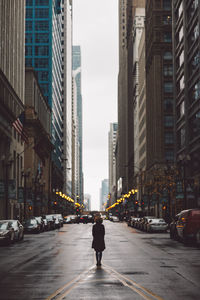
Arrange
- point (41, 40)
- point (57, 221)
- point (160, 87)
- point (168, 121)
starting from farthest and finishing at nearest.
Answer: point (41, 40), point (160, 87), point (168, 121), point (57, 221)

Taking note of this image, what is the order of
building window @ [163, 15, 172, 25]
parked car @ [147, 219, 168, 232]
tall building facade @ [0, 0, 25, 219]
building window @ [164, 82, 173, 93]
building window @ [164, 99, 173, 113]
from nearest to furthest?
1. parked car @ [147, 219, 168, 232]
2. tall building facade @ [0, 0, 25, 219]
3. building window @ [164, 99, 173, 113]
4. building window @ [164, 82, 173, 93]
5. building window @ [163, 15, 172, 25]

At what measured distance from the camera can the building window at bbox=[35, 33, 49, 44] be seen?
152 m

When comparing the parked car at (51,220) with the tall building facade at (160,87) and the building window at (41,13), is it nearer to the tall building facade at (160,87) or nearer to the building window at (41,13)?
the tall building facade at (160,87)

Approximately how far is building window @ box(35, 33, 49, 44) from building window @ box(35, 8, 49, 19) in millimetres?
4917

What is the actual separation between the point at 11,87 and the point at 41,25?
72904 millimetres

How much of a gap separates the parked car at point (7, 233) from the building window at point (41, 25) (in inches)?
4897

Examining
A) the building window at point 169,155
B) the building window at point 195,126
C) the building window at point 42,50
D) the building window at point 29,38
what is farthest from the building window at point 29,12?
the building window at point 195,126

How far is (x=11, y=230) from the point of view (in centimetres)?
3362

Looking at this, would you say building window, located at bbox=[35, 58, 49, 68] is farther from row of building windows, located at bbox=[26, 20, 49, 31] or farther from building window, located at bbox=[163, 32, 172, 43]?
building window, located at bbox=[163, 32, 172, 43]

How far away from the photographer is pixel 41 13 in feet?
500

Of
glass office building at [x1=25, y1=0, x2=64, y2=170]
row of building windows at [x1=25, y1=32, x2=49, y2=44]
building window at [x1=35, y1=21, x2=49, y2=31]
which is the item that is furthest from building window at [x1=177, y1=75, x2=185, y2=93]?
building window at [x1=35, y1=21, x2=49, y2=31]

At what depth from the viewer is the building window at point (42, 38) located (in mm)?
151875

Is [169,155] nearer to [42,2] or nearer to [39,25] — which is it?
[39,25]

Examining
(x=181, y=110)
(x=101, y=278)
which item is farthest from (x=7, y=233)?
(x=181, y=110)
